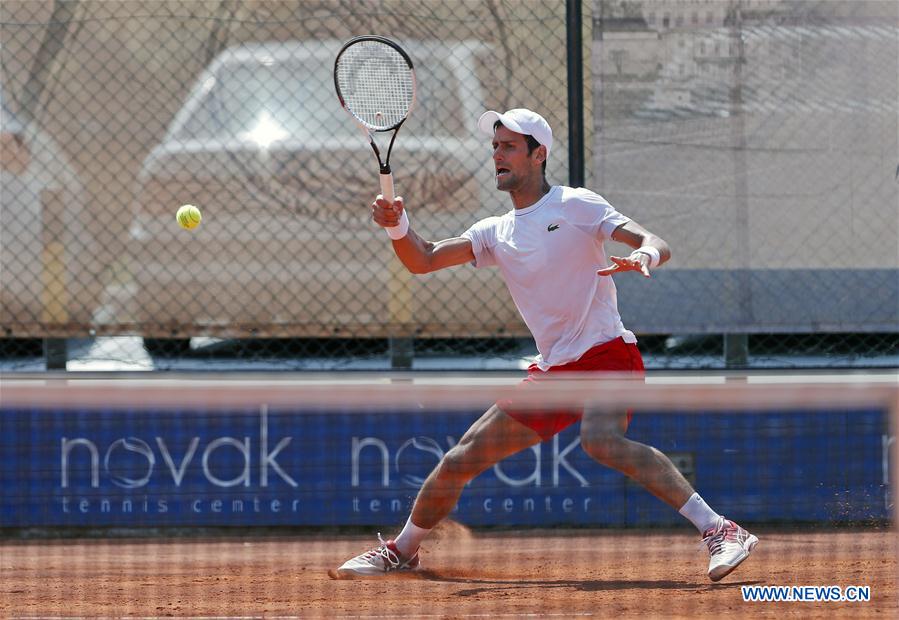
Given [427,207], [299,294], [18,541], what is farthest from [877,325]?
[18,541]

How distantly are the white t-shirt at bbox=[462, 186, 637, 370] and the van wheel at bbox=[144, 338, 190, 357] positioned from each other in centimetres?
237

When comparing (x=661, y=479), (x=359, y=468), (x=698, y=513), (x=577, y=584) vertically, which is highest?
(x=661, y=479)

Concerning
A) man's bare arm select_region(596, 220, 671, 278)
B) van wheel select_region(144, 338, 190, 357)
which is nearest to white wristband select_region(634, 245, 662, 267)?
man's bare arm select_region(596, 220, 671, 278)

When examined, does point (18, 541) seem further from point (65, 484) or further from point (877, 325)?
point (877, 325)

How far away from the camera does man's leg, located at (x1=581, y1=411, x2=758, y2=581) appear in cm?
408

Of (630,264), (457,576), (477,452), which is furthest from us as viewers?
(457,576)

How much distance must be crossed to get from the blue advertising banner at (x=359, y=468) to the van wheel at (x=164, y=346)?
0.30 metres

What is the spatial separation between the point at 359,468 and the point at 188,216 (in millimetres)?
1466

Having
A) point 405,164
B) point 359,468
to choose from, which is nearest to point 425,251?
point 405,164

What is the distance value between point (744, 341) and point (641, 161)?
100cm

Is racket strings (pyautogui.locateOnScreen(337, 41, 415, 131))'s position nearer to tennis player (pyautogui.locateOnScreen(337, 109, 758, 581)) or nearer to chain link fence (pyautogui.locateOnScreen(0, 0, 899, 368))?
tennis player (pyautogui.locateOnScreen(337, 109, 758, 581))

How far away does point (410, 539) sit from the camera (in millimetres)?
4512

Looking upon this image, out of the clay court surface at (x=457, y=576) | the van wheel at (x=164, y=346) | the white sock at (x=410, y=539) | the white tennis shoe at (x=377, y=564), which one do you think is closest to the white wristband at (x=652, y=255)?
the clay court surface at (x=457, y=576)

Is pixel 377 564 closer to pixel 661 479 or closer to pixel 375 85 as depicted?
pixel 661 479
